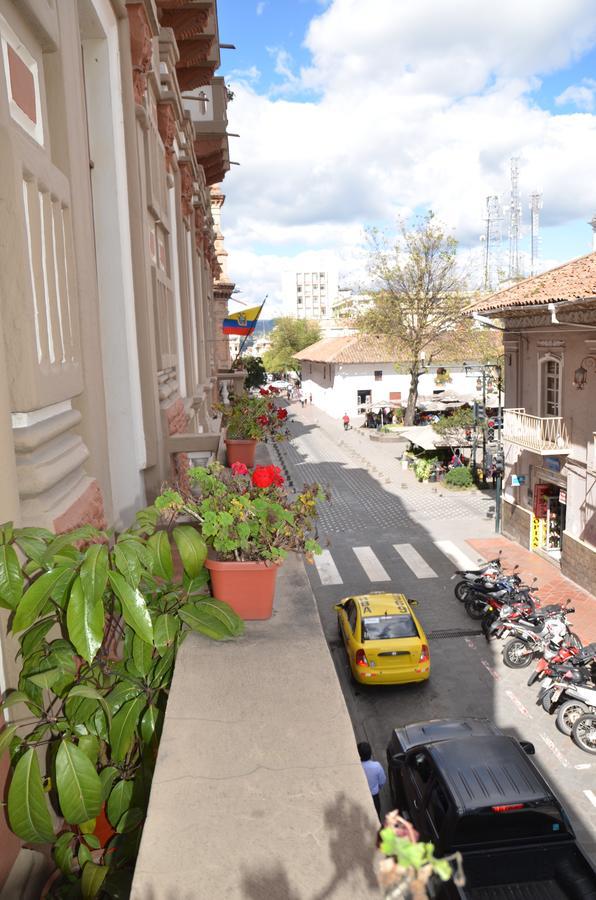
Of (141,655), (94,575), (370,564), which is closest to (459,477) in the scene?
(370,564)

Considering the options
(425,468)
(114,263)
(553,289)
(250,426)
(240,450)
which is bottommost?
(425,468)

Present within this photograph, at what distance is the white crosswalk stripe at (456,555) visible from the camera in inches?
774

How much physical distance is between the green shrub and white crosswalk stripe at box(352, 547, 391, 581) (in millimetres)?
9382

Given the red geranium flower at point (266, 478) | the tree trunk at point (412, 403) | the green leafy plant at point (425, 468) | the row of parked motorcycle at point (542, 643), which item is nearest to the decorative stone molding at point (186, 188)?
the red geranium flower at point (266, 478)

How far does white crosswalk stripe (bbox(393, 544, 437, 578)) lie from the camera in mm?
19156

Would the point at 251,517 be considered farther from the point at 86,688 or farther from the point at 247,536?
the point at 86,688

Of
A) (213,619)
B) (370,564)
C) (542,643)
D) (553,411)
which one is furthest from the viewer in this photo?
(370,564)

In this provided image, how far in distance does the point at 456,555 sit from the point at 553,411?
5.07m

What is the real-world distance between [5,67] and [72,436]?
5.63 feet

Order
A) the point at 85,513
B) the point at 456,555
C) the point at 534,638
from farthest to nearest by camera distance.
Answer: the point at 456,555, the point at 534,638, the point at 85,513

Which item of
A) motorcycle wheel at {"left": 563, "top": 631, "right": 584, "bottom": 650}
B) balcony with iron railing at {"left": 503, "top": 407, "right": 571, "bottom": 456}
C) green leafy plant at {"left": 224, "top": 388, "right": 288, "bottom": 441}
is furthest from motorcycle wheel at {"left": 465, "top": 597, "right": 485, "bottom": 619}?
green leafy plant at {"left": 224, "top": 388, "right": 288, "bottom": 441}

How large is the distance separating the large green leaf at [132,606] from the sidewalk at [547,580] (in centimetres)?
1398

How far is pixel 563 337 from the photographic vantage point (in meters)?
17.6

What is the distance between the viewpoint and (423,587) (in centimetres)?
1809
